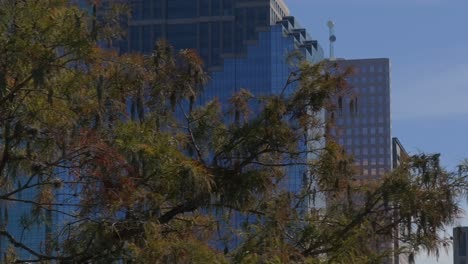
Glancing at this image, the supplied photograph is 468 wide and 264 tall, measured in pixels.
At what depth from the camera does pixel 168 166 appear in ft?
50.3

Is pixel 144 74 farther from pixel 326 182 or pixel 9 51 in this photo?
pixel 326 182

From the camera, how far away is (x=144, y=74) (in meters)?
16.5

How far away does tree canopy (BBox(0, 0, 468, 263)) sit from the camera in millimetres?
15023

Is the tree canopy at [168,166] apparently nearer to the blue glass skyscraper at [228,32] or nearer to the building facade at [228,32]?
the building facade at [228,32]

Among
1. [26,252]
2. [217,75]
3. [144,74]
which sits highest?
[217,75]

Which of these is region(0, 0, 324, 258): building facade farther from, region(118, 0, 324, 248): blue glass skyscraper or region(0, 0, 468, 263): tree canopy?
region(0, 0, 468, 263): tree canopy

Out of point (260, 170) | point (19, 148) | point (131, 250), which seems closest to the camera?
point (131, 250)

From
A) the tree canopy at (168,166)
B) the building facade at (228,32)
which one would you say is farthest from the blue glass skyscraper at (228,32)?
the tree canopy at (168,166)

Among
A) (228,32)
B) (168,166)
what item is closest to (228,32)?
(228,32)

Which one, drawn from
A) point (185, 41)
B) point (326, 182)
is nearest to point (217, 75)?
point (185, 41)

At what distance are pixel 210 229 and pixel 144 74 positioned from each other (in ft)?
8.63

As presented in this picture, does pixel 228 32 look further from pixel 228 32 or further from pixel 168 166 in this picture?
pixel 168 166

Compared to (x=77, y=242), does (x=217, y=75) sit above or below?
above

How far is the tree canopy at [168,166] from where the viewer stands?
1502 cm
